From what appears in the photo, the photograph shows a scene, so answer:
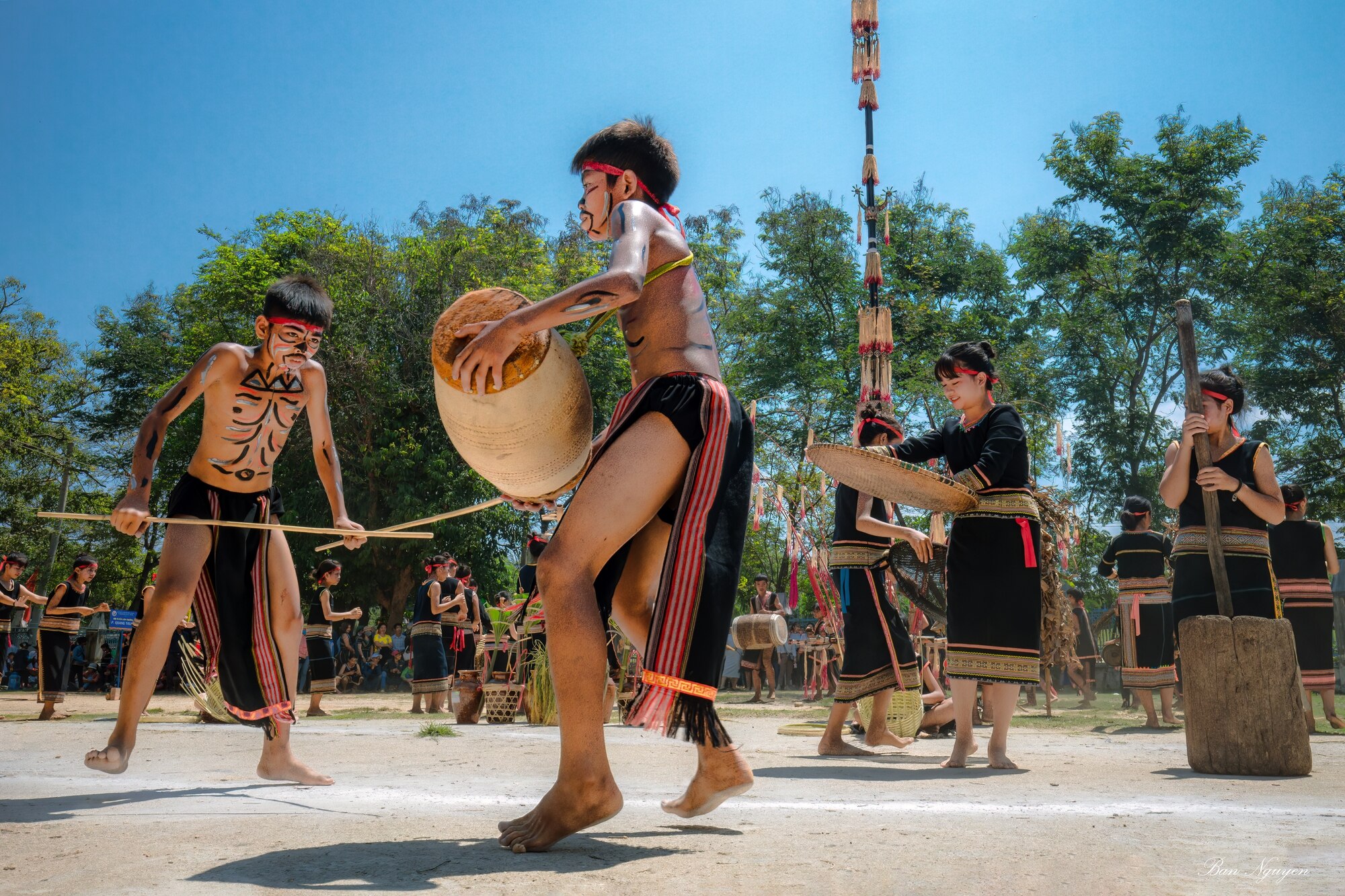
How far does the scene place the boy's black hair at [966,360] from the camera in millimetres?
5270

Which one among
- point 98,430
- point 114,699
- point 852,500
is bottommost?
point 114,699

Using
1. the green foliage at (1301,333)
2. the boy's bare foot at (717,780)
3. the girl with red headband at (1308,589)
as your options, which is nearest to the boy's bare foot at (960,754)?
the boy's bare foot at (717,780)

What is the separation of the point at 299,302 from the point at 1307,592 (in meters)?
8.24

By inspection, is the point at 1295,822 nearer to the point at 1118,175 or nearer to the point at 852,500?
the point at 852,500

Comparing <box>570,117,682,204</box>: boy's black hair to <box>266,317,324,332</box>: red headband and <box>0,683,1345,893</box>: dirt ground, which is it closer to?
<box>266,317,324,332</box>: red headband

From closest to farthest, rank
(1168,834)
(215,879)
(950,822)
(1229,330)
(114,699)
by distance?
(215,879) < (1168,834) < (950,822) < (114,699) < (1229,330)

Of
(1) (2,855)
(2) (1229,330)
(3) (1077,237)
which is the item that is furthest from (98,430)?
(1) (2,855)

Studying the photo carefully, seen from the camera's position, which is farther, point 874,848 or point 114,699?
point 114,699

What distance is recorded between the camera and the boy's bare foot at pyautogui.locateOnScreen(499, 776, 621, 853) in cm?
252

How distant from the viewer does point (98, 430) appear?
3347 cm

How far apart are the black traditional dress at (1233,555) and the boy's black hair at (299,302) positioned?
4460mm

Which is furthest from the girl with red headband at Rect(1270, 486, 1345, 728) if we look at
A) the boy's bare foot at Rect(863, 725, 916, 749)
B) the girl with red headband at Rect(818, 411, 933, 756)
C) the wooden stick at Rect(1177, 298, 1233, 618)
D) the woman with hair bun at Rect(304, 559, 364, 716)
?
the woman with hair bun at Rect(304, 559, 364, 716)

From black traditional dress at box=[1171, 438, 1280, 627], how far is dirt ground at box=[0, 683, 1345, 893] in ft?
2.78

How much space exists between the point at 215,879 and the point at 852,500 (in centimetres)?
486
